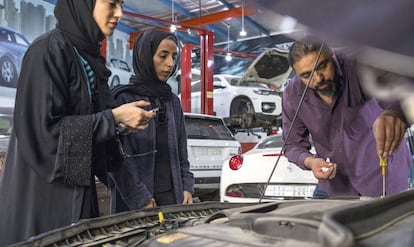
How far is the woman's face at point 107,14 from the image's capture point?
157cm

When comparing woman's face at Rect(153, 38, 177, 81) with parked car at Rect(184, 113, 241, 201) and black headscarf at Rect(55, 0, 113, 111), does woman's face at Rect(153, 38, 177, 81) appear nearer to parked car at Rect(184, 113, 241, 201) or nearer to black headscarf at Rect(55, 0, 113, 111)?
black headscarf at Rect(55, 0, 113, 111)

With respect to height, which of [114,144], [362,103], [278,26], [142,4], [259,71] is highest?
[142,4]

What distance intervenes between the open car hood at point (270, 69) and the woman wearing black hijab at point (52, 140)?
5761mm

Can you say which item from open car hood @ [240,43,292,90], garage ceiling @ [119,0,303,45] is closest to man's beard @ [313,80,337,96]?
open car hood @ [240,43,292,90]

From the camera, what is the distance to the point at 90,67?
4.98ft

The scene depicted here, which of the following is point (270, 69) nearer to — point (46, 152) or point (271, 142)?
point (271, 142)

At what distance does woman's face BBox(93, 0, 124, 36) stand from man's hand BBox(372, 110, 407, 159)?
1085mm

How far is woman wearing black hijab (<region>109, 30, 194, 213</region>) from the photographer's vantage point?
1.92 metres

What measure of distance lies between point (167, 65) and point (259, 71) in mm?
5872

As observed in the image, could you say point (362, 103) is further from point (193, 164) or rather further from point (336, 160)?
point (193, 164)

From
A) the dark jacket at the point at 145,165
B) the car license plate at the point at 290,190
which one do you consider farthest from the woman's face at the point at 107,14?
the car license plate at the point at 290,190

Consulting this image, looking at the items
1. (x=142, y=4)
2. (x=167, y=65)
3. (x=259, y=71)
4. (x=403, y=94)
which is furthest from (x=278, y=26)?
(x=142, y=4)

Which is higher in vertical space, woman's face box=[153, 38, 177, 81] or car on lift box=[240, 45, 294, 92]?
car on lift box=[240, 45, 294, 92]

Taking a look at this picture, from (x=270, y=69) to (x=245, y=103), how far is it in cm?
104
